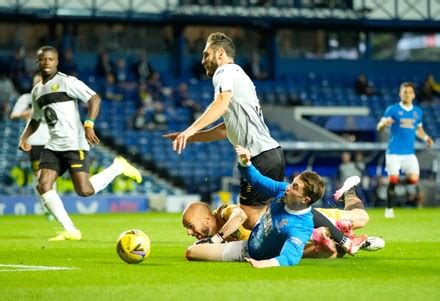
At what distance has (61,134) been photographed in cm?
1456

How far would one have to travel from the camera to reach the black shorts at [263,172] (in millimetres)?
11086

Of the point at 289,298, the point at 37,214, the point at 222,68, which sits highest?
the point at 222,68

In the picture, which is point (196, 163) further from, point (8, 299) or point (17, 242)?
point (8, 299)

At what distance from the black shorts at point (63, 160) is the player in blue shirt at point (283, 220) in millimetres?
4682

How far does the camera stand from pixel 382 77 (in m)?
42.2

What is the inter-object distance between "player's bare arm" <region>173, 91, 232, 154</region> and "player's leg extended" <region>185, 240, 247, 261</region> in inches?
42.4

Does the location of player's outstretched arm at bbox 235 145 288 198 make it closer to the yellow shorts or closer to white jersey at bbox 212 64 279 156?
white jersey at bbox 212 64 279 156

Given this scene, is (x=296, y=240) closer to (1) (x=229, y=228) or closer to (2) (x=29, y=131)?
(1) (x=229, y=228)

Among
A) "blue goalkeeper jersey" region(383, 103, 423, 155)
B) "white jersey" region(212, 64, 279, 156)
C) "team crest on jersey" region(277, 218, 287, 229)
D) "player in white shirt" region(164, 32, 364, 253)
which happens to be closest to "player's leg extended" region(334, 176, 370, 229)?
"player in white shirt" region(164, 32, 364, 253)

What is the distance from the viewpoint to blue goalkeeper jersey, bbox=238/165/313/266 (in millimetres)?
9719

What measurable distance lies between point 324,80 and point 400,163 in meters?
18.1

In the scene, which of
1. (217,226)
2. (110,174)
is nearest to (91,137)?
(110,174)

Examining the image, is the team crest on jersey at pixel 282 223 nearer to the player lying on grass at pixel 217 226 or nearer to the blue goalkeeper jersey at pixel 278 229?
the blue goalkeeper jersey at pixel 278 229

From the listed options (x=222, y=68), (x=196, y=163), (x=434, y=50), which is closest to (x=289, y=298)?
(x=222, y=68)
